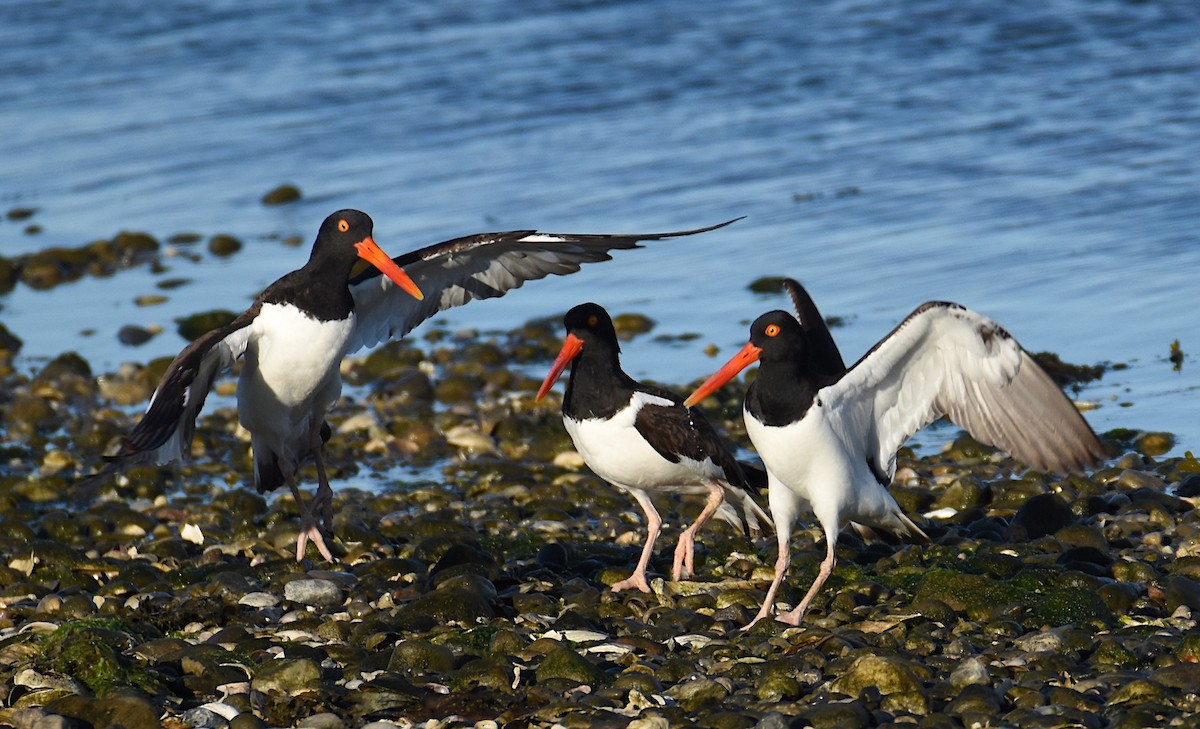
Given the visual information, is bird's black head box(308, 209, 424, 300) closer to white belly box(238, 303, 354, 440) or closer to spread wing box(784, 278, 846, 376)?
white belly box(238, 303, 354, 440)

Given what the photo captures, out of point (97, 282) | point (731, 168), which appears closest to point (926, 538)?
point (731, 168)

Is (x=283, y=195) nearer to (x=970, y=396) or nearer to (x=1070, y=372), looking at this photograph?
(x=1070, y=372)

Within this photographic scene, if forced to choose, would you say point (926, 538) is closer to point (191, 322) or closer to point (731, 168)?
point (191, 322)

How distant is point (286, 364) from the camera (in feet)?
21.6

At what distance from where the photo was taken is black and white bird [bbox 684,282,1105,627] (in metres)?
5.57

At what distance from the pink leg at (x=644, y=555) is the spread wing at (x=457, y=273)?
1.09 m

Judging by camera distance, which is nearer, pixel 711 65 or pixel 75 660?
pixel 75 660

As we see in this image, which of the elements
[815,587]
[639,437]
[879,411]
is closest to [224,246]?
[639,437]

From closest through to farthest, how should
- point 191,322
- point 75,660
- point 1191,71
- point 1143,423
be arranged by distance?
point 75,660
point 1143,423
point 191,322
point 1191,71

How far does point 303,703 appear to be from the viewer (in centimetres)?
477

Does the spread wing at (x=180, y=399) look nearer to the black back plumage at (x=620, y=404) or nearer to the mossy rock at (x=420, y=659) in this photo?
the mossy rock at (x=420, y=659)

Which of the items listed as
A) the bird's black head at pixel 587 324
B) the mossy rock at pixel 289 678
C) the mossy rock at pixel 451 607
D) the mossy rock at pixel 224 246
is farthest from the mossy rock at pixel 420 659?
the mossy rock at pixel 224 246

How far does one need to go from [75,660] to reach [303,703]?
0.80 metres

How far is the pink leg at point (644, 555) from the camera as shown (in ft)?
19.4
